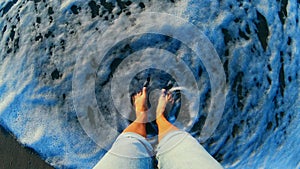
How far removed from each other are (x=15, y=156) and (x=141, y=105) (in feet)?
2.18

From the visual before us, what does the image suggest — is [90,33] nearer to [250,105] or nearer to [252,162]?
[250,105]

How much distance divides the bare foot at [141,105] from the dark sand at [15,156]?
1.69 feet

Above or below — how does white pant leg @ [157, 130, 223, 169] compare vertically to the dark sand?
above

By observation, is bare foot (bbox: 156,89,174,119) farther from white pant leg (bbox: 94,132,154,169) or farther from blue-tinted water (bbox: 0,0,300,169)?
white pant leg (bbox: 94,132,154,169)

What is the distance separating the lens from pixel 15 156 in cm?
157

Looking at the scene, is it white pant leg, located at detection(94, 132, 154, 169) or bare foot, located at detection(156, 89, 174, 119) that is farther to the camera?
bare foot, located at detection(156, 89, 174, 119)

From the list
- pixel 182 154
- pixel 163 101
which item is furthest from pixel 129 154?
pixel 163 101

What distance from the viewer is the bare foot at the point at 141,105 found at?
1.59m

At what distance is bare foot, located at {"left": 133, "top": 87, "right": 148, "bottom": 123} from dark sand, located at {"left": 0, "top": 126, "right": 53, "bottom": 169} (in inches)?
20.3

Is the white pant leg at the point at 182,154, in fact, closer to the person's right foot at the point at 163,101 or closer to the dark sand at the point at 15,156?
the person's right foot at the point at 163,101

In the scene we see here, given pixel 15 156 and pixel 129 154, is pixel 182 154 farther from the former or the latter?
pixel 15 156

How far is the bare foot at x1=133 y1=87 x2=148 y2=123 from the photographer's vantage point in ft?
5.20

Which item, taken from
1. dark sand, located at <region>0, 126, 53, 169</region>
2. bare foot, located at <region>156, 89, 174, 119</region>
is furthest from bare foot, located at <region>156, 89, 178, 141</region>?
dark sand, located at <region>0, 126, 53, 169</region>

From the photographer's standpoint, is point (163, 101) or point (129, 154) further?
point (163, 101)
